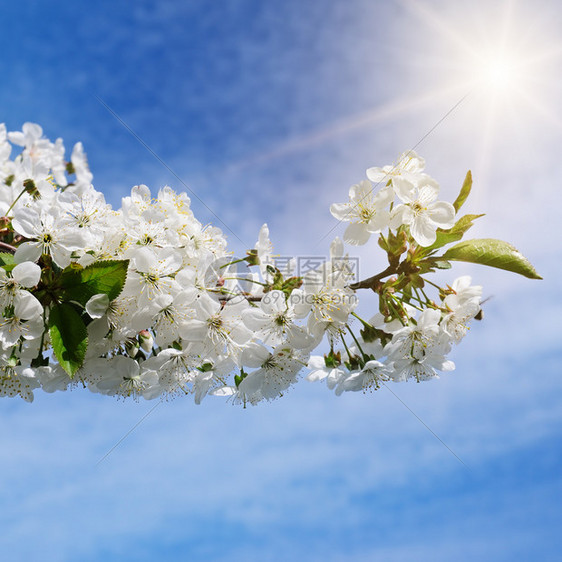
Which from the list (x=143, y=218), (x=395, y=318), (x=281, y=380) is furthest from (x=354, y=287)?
(x=143, y=218)

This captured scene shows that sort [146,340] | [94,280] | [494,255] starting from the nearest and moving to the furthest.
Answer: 1. [94,280]
2. [494,255]
3. [146,340]

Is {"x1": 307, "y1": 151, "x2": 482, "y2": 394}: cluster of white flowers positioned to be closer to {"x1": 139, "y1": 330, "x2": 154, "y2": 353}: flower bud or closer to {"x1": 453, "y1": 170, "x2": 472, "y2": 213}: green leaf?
{"x1": 453, "y1": 170, "x2": 472, "y2": 213}: green leaf

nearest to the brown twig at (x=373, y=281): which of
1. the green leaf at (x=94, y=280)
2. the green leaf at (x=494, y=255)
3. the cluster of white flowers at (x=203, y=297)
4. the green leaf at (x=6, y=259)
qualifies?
the cluster of white flowers at (x=203, y=297)

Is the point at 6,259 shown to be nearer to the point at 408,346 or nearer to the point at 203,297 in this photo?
the point at 203,297

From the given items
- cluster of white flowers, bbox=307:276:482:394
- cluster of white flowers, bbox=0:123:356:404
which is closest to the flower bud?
cluster of white flowers, bbox=0:123:356:404

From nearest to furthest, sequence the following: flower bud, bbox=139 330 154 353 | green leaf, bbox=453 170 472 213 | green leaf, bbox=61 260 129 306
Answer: green leaf, bbox=61 260 129 306 < green leaf, bbox=453 170 472 213 < flower bud, bbox=139 330 154 353

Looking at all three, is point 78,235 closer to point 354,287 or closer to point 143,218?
point 143,218

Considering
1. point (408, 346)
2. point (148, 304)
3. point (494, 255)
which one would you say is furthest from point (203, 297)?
point (494, 255)
